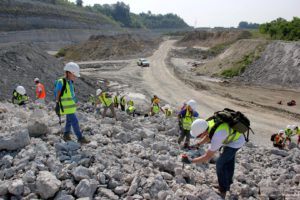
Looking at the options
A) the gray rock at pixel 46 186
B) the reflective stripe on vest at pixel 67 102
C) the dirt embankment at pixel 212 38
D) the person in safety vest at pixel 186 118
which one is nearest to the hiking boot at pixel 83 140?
the reflective stripe on vest at pixel 67 102

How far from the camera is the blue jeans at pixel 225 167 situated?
5.89 metres

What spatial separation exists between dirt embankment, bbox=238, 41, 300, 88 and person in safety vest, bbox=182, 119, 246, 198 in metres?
24.8

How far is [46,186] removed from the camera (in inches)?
192

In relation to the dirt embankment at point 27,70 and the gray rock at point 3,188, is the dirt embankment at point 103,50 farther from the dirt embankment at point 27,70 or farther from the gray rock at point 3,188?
the gray rock at point 3,188

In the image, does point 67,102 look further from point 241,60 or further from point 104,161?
point 241,60

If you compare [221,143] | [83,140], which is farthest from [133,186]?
[83,140]

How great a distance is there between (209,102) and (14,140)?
19536mm

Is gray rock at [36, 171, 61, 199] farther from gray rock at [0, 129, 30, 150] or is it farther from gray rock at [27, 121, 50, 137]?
gray rock at [27, 121, 50, 137]

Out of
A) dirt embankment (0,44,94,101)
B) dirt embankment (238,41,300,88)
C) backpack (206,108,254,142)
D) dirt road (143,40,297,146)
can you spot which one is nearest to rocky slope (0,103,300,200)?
backpack (206,108,254,142)

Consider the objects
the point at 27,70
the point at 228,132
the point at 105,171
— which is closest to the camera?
the point at 228,132

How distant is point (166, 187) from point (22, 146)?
2.65m

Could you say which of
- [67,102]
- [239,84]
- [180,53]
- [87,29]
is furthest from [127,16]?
[67,102]

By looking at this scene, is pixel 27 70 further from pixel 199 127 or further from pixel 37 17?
pixel 37 17

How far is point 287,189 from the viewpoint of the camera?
6977 mm
